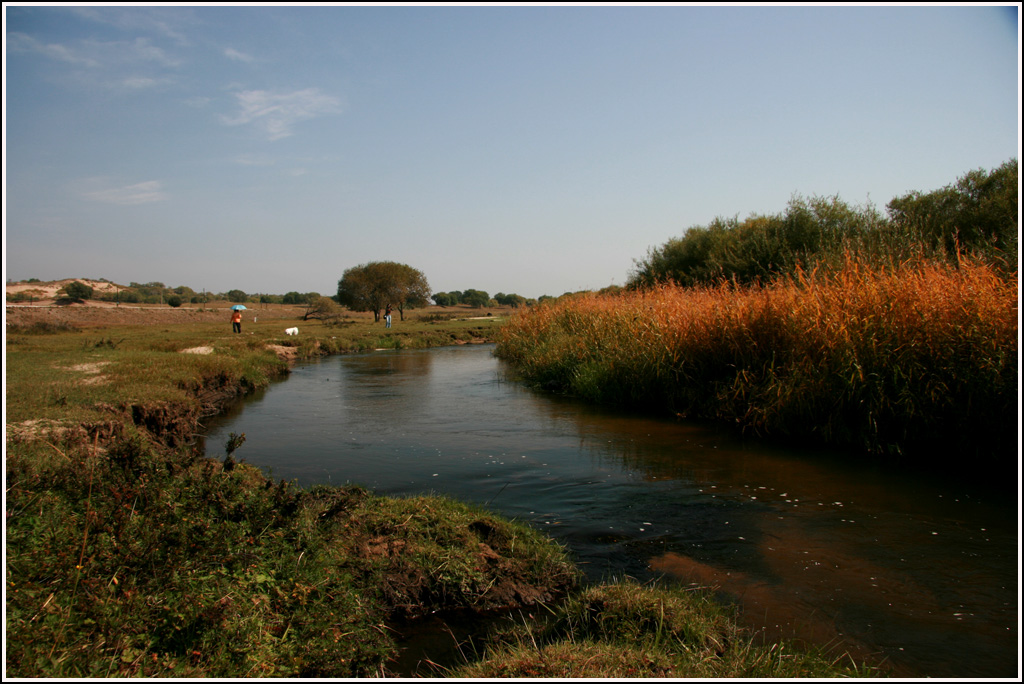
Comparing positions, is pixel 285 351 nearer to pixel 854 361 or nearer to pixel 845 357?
pixel 845 357

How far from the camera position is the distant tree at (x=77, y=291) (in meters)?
50.5

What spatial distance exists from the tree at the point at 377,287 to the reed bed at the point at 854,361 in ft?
173

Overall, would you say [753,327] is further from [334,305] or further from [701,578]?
[334,305]

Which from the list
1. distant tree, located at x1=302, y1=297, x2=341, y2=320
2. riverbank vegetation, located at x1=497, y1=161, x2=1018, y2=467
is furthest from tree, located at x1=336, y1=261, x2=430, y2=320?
riverbank vegetation, located at x1=497, y1=161, x2=1018, y2=467

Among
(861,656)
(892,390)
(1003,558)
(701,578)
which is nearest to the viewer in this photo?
(861,656)

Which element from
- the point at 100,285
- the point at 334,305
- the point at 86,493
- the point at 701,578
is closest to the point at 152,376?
the point at 86,493

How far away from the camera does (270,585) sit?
390 centimetres

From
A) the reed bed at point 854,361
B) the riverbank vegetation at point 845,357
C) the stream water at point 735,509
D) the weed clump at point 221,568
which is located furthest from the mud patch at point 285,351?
the weed clump at point 221,568

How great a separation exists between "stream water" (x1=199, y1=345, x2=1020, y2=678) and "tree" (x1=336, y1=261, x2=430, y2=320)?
51763mm

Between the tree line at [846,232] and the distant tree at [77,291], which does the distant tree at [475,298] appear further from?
the tree line at [846,232]

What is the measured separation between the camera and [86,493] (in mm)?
4551

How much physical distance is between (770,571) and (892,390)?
17.2 ft

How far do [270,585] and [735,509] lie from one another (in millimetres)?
4911

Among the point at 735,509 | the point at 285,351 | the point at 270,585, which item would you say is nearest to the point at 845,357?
the point at 735,509
